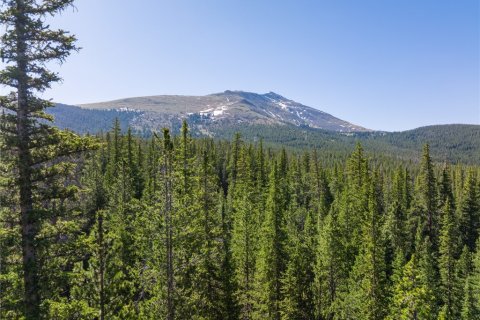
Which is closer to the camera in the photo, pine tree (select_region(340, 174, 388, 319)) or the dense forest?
the dense forest

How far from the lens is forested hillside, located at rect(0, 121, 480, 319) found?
486 inches

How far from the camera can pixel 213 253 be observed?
27531 millimetres

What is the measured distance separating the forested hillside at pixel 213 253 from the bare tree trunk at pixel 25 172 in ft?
0.79

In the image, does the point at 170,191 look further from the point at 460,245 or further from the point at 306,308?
the point at 460,245

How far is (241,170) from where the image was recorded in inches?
2406

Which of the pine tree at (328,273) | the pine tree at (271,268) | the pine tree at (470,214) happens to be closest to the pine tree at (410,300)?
the pine tree at (328,273)

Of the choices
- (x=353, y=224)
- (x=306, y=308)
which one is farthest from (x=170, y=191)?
(x=353, y=224)

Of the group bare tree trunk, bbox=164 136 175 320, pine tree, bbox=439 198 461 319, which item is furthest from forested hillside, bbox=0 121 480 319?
pine tree, bbox=439 198 461 319

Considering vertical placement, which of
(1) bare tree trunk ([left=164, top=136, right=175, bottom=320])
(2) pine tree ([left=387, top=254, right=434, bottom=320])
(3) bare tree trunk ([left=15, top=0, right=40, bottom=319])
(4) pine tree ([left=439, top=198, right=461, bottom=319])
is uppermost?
(3) bare tree trunk ([left=15, top=0, right=40, bottom=319])

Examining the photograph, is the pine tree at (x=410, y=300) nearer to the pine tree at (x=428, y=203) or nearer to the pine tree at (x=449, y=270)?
the pine tree at (x=449, y=270)

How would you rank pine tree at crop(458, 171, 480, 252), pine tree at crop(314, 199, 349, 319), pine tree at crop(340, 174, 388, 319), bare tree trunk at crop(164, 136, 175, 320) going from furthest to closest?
pine tree at crop(458, 171, 480, 252), pine tree at crop(314, 199, 349, 319), pine tree at crop(340, 174, 388, 319), bare tree trunk at crop(164, 136, 175, 320)

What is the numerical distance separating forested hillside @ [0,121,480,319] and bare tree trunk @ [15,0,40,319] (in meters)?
0.24

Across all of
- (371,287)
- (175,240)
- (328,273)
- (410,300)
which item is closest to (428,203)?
(328,273)

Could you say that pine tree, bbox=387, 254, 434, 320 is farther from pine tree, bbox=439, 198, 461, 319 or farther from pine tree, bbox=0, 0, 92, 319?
pine tree, bbox=439, 198, 461, 319
